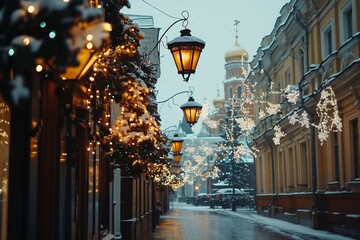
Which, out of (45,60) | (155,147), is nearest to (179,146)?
(155,147)

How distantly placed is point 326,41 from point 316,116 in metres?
3.14

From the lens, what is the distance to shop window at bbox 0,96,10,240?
4.49 m

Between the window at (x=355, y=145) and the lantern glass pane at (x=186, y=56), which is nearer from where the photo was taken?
the lantern glass pane at (x=186, y=56)

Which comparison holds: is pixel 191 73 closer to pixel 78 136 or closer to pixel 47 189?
pixel 78 136

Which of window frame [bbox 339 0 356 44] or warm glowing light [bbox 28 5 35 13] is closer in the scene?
warm glowing light [bbox 28 5 35 13]

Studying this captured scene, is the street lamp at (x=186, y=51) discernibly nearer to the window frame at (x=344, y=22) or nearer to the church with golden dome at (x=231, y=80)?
the window frame at (x=344, y=22)

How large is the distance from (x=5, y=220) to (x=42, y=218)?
0.89 m

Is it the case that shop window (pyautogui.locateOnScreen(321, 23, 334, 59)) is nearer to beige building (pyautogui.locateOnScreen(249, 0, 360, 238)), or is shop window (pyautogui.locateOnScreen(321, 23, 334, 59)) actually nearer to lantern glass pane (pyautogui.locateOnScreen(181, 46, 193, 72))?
beige building (pyautogui.locateOnScreen(249, 0, 360, 238))

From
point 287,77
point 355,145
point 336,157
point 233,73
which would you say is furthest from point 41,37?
point 233,73

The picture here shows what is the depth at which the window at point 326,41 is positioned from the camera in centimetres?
2383

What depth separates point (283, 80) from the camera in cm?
3391

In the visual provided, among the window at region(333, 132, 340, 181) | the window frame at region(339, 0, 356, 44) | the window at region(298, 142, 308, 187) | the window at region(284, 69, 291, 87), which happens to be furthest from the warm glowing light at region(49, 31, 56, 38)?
the window at region(284, 69, 291, 87)

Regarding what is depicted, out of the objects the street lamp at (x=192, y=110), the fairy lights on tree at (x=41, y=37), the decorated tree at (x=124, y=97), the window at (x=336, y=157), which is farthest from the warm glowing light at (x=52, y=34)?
the window at (x=336, y=157)

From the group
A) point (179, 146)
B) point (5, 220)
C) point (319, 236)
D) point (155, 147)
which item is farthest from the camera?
point (179, 146)
